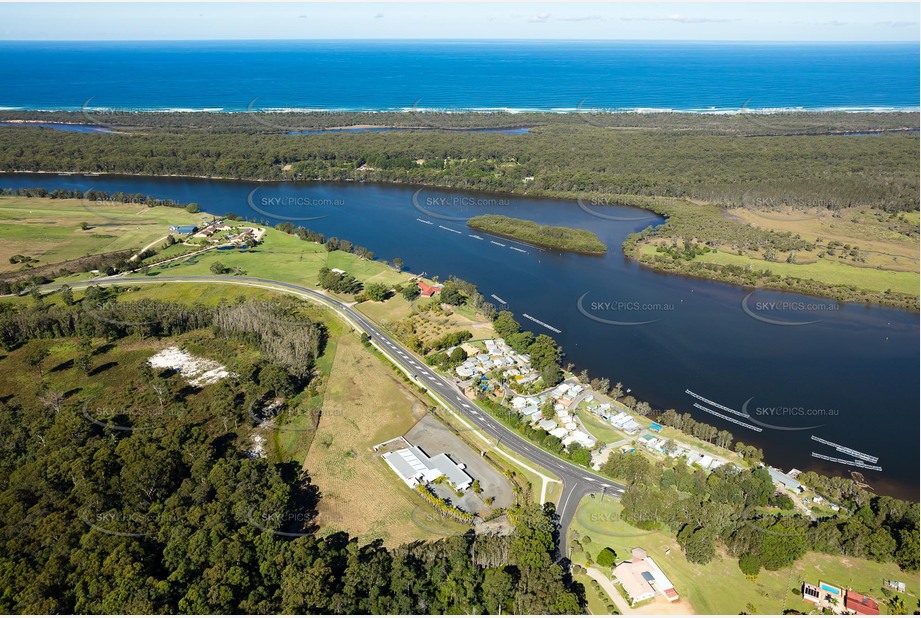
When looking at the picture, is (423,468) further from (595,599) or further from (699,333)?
(699,333)

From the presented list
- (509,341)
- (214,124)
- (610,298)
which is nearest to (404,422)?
(509,341)

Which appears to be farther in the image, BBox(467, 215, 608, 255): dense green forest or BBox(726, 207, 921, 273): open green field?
BBox(467, 215, 608, 255): dense green forest

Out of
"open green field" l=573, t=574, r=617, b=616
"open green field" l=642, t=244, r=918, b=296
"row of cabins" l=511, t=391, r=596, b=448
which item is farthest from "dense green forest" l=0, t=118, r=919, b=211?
"open green field" l=573, t=574, r=617, b=616

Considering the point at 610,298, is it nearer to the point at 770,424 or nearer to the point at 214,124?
the point at 770,424

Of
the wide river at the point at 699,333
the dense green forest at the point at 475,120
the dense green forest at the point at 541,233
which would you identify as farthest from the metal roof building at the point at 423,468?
the dense green forest at the point at 475,120

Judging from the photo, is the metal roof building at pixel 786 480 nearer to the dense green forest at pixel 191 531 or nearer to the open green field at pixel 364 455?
the dense green forest at pixel 191 531

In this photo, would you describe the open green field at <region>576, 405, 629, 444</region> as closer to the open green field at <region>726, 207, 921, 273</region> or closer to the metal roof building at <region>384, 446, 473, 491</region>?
the metal roof building at <region>384, 446, 473, 491</region>

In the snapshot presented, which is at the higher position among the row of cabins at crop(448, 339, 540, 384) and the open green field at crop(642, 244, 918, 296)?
the open green field at crop(642, 244, 918, 296)
